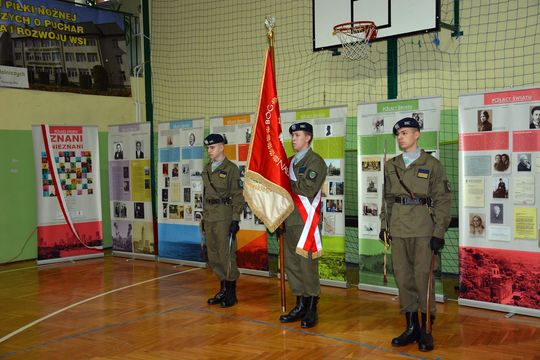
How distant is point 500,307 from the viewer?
16.9 feet

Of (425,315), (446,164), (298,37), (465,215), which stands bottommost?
(425,315)

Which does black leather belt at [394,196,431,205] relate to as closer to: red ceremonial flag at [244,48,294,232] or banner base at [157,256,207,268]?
red ceremonial flag at [244,48,294,232]

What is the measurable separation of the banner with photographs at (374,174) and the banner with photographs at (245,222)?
4.70ft

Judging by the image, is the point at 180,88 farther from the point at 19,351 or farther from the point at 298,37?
the point at 19,351

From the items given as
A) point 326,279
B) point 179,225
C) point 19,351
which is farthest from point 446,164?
point 19,351

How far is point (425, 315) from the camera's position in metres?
4.14

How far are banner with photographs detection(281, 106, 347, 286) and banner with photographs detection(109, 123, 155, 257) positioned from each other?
307 cm

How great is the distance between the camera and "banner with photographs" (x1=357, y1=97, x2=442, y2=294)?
228 inches

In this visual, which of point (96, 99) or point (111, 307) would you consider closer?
point (111, 307)

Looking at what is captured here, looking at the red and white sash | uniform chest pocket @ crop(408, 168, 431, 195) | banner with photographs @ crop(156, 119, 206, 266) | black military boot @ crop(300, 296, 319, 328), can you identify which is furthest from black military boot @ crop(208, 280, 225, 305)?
uniform chest pocket @ crop(408, 168, 431, 195)

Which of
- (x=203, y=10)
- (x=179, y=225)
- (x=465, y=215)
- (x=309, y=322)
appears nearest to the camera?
(x=309, y=322)

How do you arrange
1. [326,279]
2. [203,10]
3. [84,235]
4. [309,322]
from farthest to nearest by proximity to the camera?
[203,10], [84,235], [326,279], [309,322]

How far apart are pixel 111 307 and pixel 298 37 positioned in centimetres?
458

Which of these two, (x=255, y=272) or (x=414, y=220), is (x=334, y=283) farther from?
(x=414, y=220)
